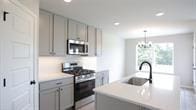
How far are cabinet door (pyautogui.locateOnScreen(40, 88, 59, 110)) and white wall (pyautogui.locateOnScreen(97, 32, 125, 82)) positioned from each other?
260cm

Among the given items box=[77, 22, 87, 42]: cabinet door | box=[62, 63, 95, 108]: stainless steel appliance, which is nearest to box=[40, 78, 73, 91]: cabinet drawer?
box=[62, 63, 95, 108]: stainless steel appliance

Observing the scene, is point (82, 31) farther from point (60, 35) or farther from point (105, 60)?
point (105, 60)

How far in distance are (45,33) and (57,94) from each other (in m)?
1.37

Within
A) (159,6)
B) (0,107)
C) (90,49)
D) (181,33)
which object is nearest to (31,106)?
(0,107)

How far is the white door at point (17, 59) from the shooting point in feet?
4.83

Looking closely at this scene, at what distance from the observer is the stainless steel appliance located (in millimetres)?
3127

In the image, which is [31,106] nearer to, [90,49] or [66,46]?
[66,46]

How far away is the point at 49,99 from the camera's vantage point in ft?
8.35

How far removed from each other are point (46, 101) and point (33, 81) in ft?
2.09

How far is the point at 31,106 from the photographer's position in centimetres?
208

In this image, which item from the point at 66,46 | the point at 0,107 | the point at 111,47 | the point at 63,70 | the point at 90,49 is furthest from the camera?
the point at 111,47

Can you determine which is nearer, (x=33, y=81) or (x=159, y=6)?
(x=33, y=81)

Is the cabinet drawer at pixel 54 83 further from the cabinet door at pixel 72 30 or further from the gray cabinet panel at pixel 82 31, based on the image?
the gray cabinet panel at pixel 82 31

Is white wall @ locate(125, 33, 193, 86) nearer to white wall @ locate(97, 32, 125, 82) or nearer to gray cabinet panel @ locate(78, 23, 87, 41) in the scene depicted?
white wall @ locate(97, 32, 125, 82)
